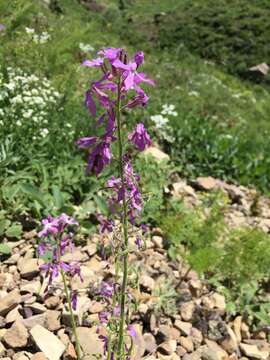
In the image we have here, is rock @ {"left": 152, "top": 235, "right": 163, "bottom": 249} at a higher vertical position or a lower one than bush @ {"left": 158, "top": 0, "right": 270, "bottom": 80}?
lower

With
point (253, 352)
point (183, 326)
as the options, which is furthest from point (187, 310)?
point (253, 352)

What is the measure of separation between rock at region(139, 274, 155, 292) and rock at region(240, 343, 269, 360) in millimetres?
799

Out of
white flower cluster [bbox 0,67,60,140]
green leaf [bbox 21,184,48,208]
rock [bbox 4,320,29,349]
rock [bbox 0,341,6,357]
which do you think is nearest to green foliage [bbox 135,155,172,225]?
green leaf [bbox 21,184,48,208]

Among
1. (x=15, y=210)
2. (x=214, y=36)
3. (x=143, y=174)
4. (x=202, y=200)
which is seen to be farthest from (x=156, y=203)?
(x=214, y=36)

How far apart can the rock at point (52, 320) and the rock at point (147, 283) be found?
797mm

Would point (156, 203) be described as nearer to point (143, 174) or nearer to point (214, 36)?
point (143, 174)

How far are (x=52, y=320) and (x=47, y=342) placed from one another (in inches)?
7.8

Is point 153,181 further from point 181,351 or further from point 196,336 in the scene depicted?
point 181,351

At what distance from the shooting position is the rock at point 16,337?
2.71 m

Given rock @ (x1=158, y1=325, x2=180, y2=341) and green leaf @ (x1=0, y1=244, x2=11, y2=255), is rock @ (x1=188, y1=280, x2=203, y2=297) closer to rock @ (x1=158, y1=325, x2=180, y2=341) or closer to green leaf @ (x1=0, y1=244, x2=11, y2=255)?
rock @ (x1=158, y1=325, x2=180, y2=341)

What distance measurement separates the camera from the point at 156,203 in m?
4.41

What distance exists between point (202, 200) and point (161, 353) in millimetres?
2435

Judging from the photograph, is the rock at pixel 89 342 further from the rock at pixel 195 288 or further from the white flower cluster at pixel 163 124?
the white flower cluster at pixel 163 124

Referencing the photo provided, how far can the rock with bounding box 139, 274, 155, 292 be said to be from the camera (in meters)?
3.54
